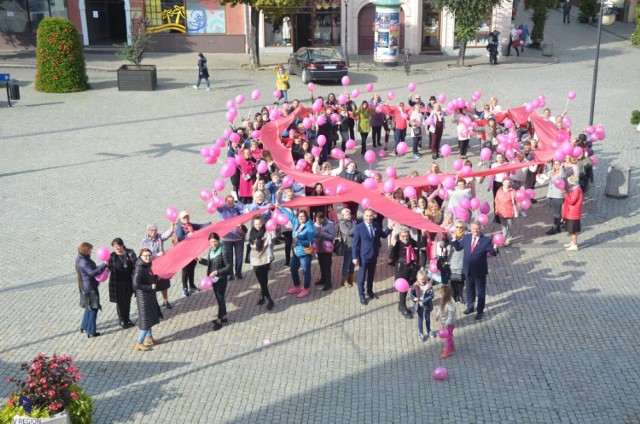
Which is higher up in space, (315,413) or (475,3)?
(475,3)

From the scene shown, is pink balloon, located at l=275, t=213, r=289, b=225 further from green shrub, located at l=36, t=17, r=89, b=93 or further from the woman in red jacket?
green shrub, located at l=36, t=17, r=89, b=93

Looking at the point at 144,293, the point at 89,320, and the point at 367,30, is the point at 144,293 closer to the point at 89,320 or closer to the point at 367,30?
the point at 89,320

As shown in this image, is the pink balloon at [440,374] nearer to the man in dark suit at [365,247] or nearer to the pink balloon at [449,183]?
the man in dark suit at [365,247]

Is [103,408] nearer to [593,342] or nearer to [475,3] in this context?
[593,342]

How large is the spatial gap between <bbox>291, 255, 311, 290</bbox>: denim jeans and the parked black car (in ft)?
Result: 55.6

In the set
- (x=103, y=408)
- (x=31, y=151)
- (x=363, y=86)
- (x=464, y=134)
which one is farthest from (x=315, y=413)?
(x=363, y=86)

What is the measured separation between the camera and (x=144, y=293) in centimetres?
1127

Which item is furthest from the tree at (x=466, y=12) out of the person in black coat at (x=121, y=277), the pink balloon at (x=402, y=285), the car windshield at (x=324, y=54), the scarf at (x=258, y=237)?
the person in black coat at (x=121, y=277)

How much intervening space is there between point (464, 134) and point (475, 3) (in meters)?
13.8

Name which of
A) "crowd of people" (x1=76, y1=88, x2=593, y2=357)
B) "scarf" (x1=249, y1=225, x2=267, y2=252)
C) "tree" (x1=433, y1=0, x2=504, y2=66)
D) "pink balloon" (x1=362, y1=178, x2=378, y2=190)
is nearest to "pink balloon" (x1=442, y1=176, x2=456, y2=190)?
"crowd of people" (x1=76, y1=88, x2=593, y2=357)

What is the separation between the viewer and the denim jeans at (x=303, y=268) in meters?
13.0

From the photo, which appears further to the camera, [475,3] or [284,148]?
[475,3]

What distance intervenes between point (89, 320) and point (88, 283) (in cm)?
54

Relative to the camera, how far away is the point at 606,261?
1434 cm
